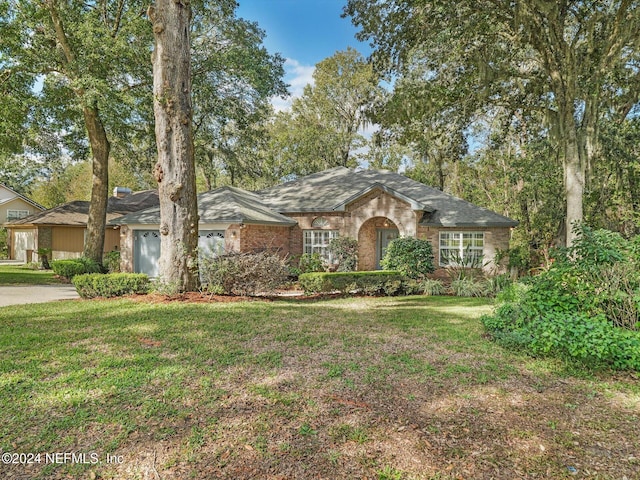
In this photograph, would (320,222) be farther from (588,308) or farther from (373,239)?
(588,308)

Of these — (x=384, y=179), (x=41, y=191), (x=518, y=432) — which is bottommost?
(x=518, y=432)

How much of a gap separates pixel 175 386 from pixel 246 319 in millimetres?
3402

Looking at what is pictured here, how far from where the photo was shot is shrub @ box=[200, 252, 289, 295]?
10.3 metres

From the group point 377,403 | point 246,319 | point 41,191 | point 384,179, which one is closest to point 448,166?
point 384,179

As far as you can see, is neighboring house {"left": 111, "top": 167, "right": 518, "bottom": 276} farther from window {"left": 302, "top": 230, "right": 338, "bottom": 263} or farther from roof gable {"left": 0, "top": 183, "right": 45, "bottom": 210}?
roof gable {"left": 0, "top": 183, "right": 45, "bottom": 210}

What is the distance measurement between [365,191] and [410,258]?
3.89 metres

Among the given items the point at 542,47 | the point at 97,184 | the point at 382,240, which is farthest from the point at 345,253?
the point at 97,184

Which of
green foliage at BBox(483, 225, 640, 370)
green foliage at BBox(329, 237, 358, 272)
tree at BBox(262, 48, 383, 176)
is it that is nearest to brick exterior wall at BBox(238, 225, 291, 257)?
green foliage at BBox(329, 237, 358, 272)

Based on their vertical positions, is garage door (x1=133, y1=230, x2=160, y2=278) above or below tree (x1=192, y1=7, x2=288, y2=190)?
below

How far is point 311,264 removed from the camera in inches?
634

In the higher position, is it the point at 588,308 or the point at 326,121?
the point at 326,121

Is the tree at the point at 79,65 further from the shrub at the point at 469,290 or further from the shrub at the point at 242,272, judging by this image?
the shrub at the point at 469,290

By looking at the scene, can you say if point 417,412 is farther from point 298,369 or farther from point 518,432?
point 298,369

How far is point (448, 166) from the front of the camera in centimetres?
3553
